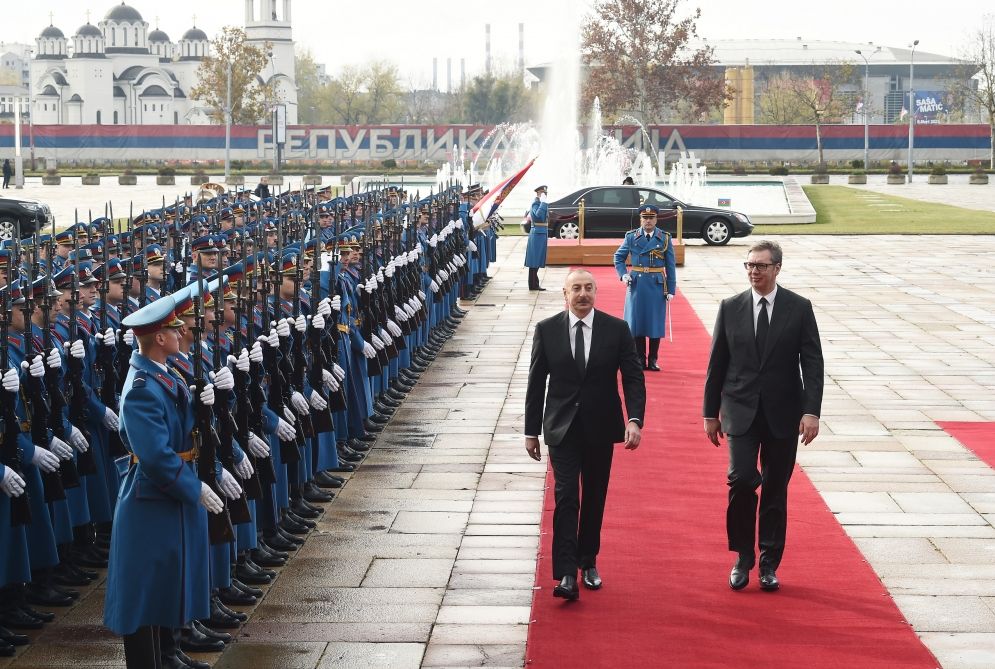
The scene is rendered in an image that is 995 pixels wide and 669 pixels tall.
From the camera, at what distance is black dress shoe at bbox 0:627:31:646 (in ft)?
21.3

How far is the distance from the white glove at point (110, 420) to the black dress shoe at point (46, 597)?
98 centimetres

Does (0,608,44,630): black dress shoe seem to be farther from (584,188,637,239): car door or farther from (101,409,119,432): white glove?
(584,188,637,239): car door

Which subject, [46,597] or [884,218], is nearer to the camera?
[46,597]

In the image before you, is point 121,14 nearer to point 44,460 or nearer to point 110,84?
point 110,84

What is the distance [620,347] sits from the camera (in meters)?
7.05

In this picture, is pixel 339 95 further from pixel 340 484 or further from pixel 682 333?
pixel 340 484

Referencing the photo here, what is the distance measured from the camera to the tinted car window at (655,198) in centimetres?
2827

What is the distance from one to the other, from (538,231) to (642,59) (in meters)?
54.4

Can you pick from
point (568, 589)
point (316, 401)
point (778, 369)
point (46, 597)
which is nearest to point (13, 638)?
point (46, 597)

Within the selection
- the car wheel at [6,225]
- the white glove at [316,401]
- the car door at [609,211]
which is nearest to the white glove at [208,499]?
the white glove at [316,401]

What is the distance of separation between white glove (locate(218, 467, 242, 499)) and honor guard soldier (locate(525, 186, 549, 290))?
47.8ft

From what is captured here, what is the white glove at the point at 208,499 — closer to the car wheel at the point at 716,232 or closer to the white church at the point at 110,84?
the car wheel at the point at 716,232

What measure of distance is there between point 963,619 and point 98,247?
8219 millimetres

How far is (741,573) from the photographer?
714cm
